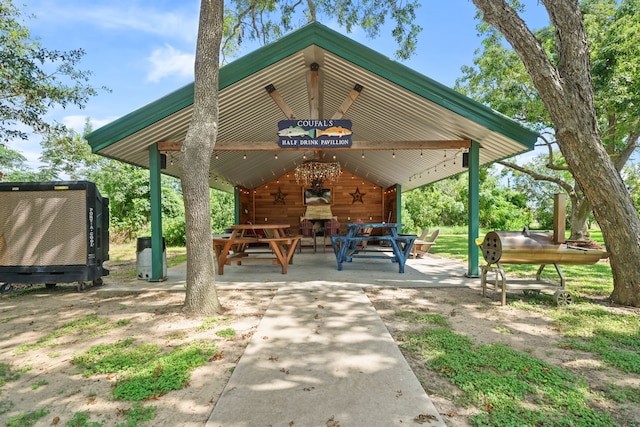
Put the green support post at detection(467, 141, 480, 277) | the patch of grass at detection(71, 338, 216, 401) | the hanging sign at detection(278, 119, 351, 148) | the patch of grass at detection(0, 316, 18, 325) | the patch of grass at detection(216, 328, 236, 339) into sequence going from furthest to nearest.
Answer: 1. the green support post at detection(467, 141, 480, 277)
2. the hanging sign at detection(278, 119, 351, 148)
3. the patch of grass at detection(0, 316, 18, 325)
4. the patch of grass at detection(216, 328, 236, 339)
5. the patch of grass at detection(71, 338, 216, 401)

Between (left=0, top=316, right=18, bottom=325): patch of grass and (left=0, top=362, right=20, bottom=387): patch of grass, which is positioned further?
(left=0, top=316, right=18, bottom=325): patch of grass

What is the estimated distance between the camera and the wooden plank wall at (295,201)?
581 inches

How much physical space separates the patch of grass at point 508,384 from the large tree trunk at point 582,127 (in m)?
2.89

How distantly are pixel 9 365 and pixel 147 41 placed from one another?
13.0 m

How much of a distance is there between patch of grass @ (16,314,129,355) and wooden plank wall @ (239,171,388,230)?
10.9 metres

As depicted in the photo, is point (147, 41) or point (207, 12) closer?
point (207, 12)

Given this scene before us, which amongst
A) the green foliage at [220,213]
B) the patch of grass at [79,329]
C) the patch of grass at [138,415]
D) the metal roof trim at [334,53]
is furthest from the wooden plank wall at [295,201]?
the patch of grass at [138,415]

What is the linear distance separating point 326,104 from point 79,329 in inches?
267

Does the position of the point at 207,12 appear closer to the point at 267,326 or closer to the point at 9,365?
the point at 267,326

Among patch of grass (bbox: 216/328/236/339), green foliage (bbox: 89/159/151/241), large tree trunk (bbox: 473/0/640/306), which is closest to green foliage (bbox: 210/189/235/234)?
green foliage (bbox: 89/159/151/241)

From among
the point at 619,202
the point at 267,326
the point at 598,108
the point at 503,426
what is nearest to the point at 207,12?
the point at 267,326

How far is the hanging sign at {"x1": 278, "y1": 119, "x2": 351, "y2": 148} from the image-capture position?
6.02m

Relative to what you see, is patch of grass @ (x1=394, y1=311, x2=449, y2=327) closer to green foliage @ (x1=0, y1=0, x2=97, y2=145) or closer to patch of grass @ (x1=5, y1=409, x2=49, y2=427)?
patch of grass @ (x1=5, y1=409, x2=49, y2=427)

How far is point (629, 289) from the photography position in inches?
169
